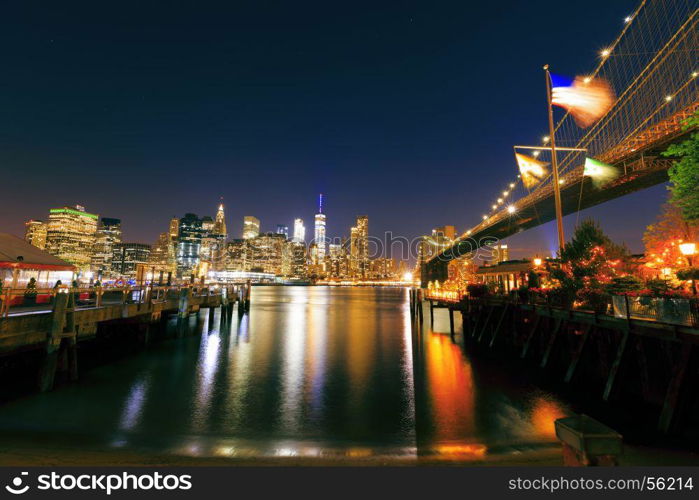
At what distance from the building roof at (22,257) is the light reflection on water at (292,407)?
11.0m

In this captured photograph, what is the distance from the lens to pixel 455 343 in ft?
93.7

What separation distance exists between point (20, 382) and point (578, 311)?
984 inches

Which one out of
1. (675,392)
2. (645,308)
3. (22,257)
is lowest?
(675,392)

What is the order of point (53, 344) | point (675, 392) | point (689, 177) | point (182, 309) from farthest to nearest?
1. point (182, 309)
2. point (689, 177)
3. point (53, 344)
4. point (675, 392)

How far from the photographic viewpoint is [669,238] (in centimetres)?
2588

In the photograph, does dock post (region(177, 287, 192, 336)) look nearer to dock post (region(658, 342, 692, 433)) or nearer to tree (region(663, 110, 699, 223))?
dock post (region(658, 342, 692, 433))

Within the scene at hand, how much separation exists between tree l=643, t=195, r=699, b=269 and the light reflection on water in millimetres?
13657

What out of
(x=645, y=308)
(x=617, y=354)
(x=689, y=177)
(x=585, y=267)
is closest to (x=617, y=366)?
(x=617, y=354)

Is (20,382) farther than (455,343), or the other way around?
(455,343)

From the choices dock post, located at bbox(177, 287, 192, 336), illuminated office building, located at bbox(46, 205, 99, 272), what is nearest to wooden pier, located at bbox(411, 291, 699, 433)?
dock post, located at bbox(177, 287, 192, 336)

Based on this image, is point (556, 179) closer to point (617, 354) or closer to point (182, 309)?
point (617, 354)

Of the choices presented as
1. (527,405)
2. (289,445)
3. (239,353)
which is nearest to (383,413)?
(289,445)

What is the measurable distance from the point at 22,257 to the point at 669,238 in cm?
4783

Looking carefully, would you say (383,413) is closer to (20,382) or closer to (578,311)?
(578,311)
